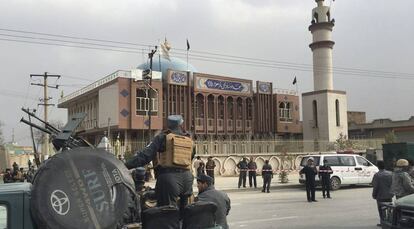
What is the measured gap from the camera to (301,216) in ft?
44.5

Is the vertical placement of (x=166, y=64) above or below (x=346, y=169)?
above

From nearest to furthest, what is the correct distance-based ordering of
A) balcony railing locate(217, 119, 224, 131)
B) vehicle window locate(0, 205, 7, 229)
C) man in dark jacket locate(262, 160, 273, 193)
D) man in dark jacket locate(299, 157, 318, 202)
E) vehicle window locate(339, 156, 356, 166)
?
vehicle window locate(0, 205, 7, 229) < man in dark jacket locate(299, 157, 318, 202) < man in dark jacket locate(262, 160, 273, 193) < vehicle window locate(339, 156, 356, 166) < balcony railing locate(217, 119, 224, 131)

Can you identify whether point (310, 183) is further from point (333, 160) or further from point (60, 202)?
point (60, 202)

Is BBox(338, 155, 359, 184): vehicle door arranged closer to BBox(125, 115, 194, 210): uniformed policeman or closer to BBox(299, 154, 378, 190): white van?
BBox(299, 154, 378, 190): white van

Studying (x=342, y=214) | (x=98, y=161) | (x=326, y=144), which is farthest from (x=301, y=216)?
(x=326, y=144)

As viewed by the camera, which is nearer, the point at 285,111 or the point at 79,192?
the point at 79,192

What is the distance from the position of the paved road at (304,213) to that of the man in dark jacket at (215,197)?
5.61 meters

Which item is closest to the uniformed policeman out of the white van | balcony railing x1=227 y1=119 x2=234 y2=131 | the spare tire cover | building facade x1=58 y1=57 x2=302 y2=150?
the spare tire cover

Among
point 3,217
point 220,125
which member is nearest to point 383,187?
point 3,217

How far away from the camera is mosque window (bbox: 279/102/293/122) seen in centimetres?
5725

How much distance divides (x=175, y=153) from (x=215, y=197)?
1.56 m

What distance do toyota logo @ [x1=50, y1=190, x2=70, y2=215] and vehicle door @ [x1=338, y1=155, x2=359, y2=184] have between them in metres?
20.8

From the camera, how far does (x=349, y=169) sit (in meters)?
23.5

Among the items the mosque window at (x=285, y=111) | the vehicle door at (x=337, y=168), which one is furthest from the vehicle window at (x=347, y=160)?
the mosque window at (x=285, y=111)
